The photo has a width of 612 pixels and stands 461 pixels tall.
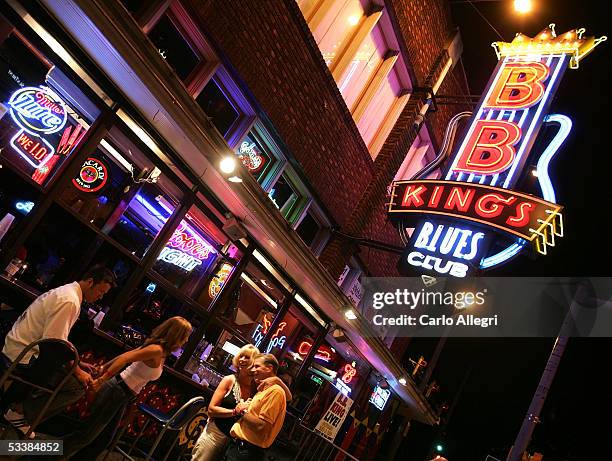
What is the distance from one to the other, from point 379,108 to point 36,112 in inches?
320

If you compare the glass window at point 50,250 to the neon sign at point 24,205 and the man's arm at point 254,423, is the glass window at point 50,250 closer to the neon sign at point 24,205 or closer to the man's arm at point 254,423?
the neon sign at point 24,205

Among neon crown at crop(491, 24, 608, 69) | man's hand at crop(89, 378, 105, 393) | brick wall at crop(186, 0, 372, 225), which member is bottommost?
man's hand at crop(89, 378, 105, 393)

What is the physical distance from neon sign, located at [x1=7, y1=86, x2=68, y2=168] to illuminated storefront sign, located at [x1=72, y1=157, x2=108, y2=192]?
1433 millimetres

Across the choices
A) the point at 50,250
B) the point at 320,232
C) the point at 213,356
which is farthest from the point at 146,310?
the point at 320,232

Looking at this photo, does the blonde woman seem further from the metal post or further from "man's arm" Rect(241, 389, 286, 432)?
the metal post

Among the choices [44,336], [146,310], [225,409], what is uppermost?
[146,310]

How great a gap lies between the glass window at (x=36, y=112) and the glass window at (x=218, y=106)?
6.22ft

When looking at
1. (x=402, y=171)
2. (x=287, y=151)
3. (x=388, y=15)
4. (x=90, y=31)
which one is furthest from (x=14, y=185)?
(x=402, y=171)

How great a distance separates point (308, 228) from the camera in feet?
35.2

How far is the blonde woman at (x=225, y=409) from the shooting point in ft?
15.4

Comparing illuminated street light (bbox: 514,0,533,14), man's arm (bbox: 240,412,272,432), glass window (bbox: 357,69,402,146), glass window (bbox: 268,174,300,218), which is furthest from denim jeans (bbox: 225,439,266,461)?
illuminated street light (bbox: 514,0,533,14)

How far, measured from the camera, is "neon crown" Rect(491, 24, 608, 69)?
34.8 ft

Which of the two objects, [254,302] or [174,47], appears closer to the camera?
[174,47]

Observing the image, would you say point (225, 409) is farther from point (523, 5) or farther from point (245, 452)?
point (523, 5)
